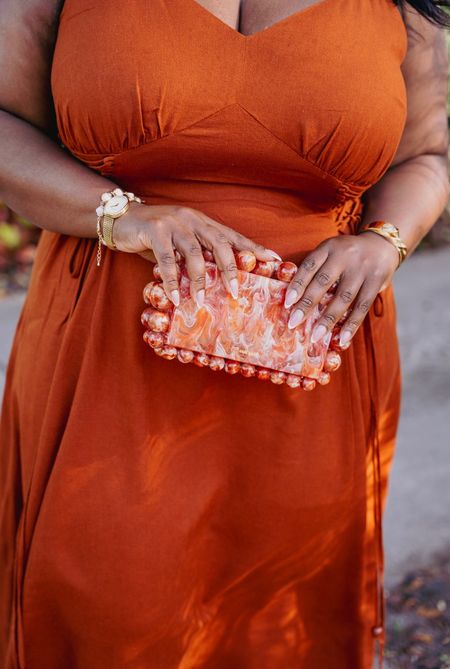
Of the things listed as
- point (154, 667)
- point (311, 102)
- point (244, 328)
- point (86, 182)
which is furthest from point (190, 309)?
point (154, 667)

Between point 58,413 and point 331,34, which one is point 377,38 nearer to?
point 331,34

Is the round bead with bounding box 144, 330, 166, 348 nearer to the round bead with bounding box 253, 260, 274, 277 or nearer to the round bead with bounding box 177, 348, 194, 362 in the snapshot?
the round bead with bounding box 177, 348, 194, 362

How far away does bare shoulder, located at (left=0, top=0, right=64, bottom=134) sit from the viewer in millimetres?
1481

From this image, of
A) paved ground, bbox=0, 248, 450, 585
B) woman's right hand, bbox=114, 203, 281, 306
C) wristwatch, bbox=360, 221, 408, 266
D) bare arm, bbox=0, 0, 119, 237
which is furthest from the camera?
paved ground, bbox=0, 248, 450, 585

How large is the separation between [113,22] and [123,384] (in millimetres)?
720

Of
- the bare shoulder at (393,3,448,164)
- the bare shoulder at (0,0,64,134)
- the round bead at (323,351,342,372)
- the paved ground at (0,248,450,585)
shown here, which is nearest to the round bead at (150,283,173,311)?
the round bead at (323,351,342,372)

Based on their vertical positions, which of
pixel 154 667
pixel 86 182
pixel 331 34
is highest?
pixel 331 34

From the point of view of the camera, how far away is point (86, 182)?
152 centimetres

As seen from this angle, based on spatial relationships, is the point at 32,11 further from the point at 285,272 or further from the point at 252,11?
the point at 285,272

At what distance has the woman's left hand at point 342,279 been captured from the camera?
1435mm

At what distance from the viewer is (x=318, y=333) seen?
1.45 m

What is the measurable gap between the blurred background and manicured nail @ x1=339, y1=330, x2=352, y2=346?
154 cm

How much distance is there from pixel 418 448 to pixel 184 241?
251 cm

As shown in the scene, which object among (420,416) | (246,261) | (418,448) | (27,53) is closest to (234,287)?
(246,261)
